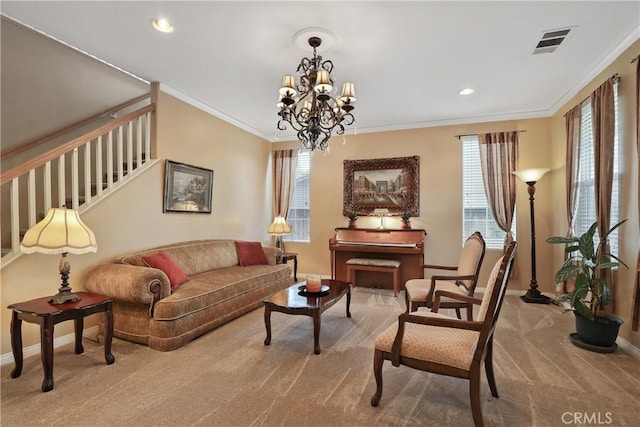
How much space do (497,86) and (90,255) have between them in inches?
198

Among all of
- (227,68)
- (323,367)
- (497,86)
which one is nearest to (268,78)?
(227,68)

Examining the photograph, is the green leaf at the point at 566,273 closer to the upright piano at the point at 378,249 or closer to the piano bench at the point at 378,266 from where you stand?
the upright piano at the point at 378,249

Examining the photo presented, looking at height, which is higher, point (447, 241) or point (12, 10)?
point (12, 10)

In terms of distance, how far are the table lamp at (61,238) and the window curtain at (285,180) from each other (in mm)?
3755

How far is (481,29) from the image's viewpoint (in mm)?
2639

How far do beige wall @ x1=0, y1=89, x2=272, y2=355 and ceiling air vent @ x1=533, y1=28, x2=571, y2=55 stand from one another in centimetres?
415

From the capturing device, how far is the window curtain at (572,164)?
370cm

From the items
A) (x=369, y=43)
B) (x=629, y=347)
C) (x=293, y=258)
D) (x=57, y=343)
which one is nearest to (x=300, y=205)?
(x=293, y=258)

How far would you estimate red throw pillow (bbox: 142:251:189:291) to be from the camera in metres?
3.16

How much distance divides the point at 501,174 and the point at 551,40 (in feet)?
7.33

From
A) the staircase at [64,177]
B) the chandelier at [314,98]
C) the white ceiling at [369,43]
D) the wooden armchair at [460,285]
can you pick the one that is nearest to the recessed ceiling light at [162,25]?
the white ceiling at [369,43]

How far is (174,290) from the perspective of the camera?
3080mm

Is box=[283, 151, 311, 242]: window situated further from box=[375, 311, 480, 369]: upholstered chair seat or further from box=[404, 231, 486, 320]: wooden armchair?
box=[375, 311, 480, 369]: upholstered chair seat

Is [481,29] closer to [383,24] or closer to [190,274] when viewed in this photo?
[383,24]
